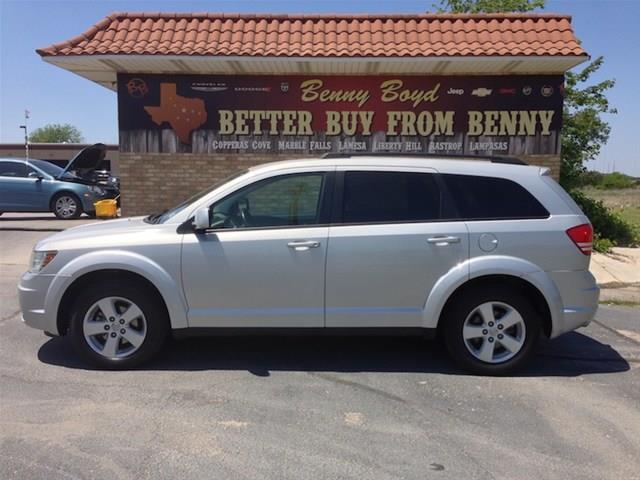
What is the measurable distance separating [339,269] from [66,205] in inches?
506

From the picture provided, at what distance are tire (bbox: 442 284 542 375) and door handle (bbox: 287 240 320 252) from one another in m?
1.24

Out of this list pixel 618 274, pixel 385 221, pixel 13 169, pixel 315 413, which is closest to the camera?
pixel 315 413

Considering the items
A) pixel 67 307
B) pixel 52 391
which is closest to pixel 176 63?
pixel 67 307

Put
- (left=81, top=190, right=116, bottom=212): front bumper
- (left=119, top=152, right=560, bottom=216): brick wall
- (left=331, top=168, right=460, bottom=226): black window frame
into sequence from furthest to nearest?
(left=81, top=190, right=116, bottom=212): front bumper < (left=119, top=152, right=560, bottom=216): brick wall < (left=331, top=168, right=460, bottom=226): black window frame

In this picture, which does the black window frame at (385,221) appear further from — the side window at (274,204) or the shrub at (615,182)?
the shrub at (615,182)

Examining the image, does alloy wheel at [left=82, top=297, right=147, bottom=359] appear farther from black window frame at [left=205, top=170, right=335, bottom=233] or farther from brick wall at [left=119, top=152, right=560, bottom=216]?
brick wall at [left=119, top=152, right=560, bottom=216]

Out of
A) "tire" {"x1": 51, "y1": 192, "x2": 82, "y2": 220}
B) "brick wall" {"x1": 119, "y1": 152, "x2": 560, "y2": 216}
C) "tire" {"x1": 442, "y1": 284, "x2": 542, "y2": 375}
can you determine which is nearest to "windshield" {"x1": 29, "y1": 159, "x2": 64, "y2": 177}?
"tire" {"x1": 51, "y1": 192, "x2": 82, "y2": 220}

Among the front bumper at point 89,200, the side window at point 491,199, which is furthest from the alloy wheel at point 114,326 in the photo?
the front bumper at point 89,200

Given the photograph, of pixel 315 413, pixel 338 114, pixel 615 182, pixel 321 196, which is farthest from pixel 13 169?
pixel 615 182

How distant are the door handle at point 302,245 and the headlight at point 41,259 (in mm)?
1905

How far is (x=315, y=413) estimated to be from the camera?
4.03 meters

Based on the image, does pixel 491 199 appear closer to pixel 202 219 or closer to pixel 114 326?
pixel 202 219

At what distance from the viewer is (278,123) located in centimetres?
1144

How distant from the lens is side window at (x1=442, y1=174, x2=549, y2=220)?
15.7 feet
